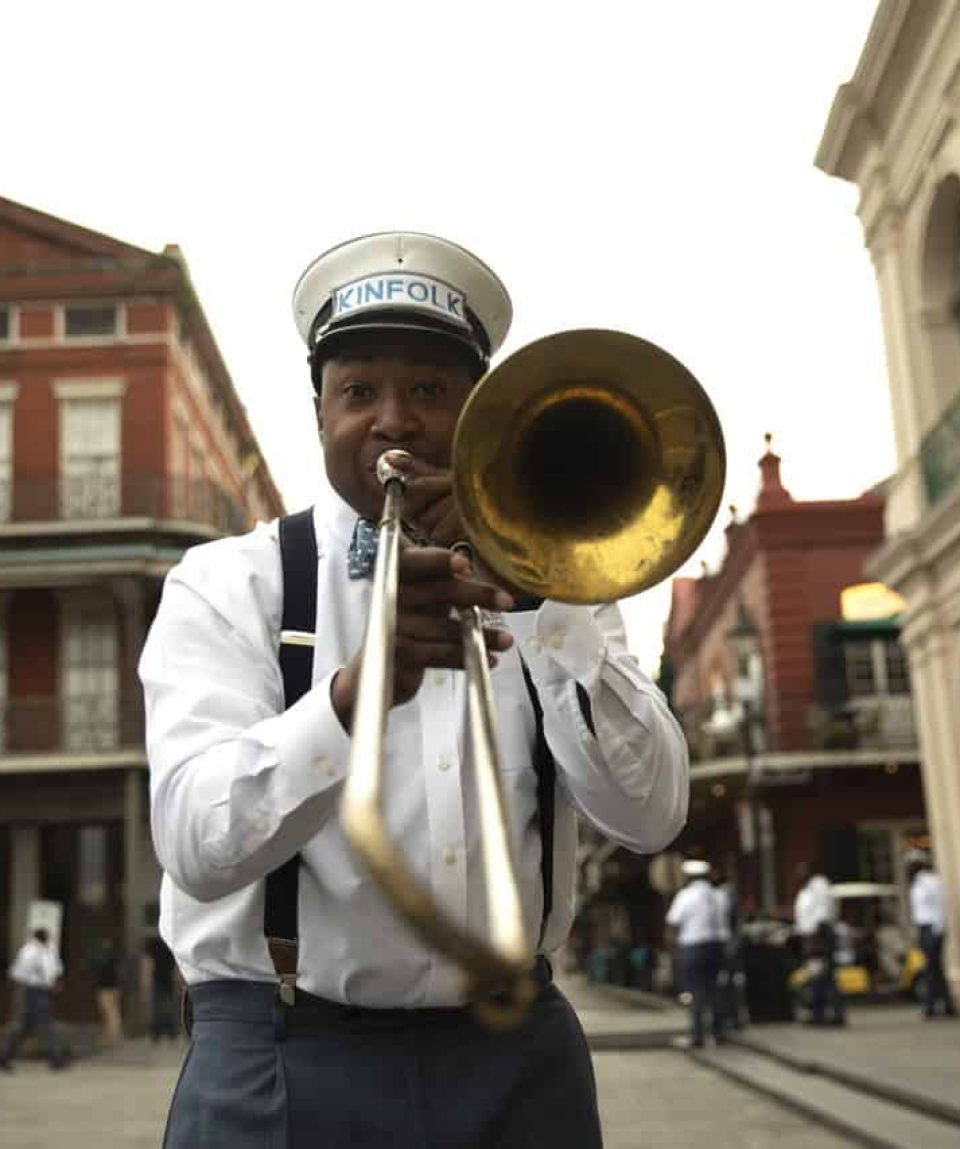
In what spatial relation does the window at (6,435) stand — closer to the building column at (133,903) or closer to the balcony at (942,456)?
the building column at (133,903)

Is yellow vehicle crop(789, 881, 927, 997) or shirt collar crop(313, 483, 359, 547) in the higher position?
shirt collar crop(313, 483, 359, 547)

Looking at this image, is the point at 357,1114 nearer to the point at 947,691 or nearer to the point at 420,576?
the point at 420,576

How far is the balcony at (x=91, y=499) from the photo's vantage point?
936 inches

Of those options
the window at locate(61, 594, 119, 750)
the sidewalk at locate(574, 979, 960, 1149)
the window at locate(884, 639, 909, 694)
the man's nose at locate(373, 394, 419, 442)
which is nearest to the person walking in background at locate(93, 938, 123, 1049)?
the window at locate(61, 594, 119, 750)

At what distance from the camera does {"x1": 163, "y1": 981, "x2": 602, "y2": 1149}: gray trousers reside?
198 centimetres

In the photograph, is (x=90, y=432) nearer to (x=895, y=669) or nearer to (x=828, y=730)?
(x=828, y=730)

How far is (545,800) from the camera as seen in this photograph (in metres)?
2.17

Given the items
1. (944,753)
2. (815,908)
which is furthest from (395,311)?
(815,908)

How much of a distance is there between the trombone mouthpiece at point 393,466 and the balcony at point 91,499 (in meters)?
22.4

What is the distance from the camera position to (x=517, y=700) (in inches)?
86.7

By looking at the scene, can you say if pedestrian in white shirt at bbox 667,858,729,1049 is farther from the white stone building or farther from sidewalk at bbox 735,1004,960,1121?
the white stone building

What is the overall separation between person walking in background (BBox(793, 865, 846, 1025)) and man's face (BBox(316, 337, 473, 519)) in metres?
14.6

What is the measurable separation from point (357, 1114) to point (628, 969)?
2641cm

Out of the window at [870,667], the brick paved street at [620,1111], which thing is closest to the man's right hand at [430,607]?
the brick paved street at [620,1111]
